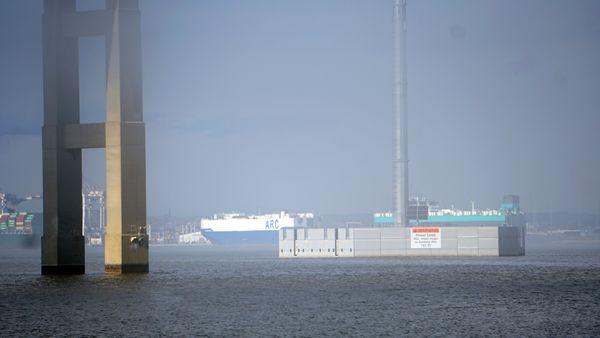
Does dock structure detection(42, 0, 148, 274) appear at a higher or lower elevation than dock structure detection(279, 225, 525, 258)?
higher

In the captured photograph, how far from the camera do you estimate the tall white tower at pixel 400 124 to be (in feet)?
420

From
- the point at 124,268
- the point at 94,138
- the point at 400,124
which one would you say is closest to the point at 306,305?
the point at 124,268

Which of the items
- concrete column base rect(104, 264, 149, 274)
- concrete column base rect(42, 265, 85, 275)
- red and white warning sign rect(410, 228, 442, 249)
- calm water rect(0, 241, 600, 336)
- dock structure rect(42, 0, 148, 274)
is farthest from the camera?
red and white warning sign rect(410, 228, 442, 249)

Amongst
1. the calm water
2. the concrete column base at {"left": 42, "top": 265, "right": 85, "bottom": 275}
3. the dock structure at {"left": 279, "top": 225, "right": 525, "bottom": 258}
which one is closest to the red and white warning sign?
the dock structure at {"left": 279, "top": 225, "right": 525, "bottom": 258}

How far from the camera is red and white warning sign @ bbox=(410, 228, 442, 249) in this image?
121m

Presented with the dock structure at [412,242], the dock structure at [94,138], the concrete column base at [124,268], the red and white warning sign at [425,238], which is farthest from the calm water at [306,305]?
the red and white warning sign at [425,238]

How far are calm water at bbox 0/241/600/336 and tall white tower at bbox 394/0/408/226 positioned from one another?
54.0m

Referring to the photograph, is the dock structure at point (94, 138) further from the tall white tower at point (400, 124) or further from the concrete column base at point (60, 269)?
the tall white tower at point (400, 124)

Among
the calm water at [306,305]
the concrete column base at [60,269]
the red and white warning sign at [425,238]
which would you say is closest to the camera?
the calm water at [306,305]

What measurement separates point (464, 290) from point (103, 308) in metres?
20.5

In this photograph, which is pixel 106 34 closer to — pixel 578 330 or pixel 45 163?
pixel 45 163

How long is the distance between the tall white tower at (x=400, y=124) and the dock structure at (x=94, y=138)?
61335 mm

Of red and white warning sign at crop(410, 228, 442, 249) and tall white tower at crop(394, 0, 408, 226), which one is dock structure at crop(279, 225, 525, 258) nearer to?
red and white warning sign at crop(410, 228, 442, 249)

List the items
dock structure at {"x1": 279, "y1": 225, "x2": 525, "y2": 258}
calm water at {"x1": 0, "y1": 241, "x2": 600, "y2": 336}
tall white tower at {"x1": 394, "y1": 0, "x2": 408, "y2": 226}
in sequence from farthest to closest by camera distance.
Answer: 1. tall white tower at {"x1": 394, "y1": 0, "x2": 408, "y2": 226}
2. dock structure at {"x1": 279, "y1": 225, "x2": 525, "y2": 258}
3. calm water at {"x1": 0, "y1": 241, "x2": 600, "y2": 336}
